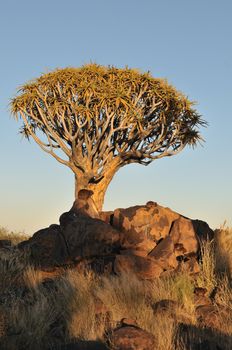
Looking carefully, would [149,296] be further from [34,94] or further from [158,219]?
[34,94]

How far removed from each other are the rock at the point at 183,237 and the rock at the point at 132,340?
4389mm

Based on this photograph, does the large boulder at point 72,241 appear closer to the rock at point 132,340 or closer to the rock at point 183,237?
the rock at point 183,237

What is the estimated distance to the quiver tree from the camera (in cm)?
2006

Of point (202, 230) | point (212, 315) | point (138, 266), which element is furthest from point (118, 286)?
point (202, 230)

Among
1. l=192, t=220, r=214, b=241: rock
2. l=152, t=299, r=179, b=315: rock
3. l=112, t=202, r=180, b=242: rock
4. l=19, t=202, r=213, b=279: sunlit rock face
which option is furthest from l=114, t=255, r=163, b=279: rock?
l=192, t=220, r=214, b=241: rock

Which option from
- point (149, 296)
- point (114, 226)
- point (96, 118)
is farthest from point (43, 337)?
point (96, 118)

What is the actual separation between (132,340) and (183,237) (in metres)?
4.80

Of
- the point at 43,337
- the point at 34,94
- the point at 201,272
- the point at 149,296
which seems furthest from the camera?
the point at 34,94

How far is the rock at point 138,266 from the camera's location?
369 inches

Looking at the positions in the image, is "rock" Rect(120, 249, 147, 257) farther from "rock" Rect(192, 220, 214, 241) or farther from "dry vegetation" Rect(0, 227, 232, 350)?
"rock" Rect(192, 220, 214, 241)

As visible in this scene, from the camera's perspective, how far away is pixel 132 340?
230 inches

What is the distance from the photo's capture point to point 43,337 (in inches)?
259

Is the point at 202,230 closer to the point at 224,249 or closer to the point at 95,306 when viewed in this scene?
the point at 224,249

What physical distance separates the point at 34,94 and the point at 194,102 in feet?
22.5
